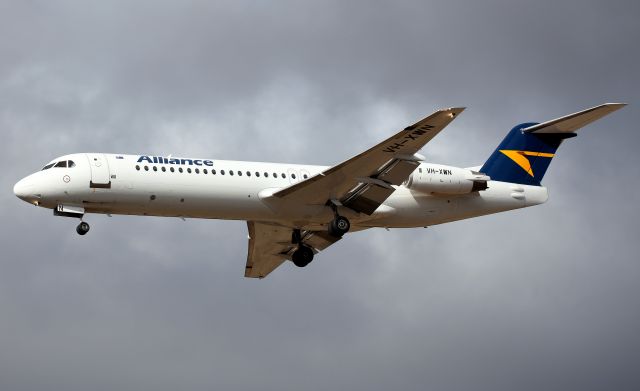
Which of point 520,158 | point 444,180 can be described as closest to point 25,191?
point 444,180

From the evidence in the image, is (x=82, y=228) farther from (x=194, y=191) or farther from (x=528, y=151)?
(x=528, y=151)

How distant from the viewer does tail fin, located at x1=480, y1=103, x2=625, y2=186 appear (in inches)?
1624

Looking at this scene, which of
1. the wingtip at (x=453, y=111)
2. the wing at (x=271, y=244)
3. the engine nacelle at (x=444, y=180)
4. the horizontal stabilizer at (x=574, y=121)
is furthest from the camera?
the wing at (x=271, y=244)

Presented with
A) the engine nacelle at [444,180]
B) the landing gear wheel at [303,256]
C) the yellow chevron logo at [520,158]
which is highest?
the yellow chevron logo at [520,158]

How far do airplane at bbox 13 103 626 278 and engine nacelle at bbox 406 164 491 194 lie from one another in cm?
3

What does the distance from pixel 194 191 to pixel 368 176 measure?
17.3 ft

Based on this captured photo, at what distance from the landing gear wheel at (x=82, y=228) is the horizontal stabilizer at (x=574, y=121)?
1533cm

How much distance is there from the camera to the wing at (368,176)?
117 feet

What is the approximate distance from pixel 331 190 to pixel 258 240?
5.18 meters

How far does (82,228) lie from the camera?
118ft

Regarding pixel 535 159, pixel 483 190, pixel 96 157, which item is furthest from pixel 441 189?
pixel 96 157

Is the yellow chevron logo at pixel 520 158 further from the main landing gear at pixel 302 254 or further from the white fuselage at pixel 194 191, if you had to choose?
the main landing gear at pixel 302 254

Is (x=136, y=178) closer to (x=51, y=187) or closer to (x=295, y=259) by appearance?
(x=51, y=187)

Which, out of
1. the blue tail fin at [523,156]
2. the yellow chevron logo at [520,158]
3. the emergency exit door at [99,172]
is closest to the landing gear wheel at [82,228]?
the emergency exit door at [99,172]
